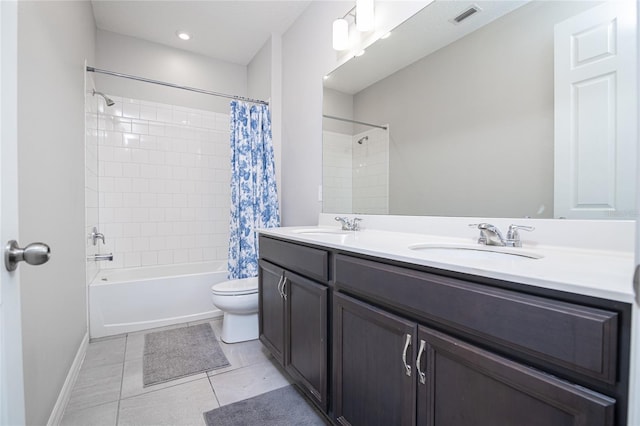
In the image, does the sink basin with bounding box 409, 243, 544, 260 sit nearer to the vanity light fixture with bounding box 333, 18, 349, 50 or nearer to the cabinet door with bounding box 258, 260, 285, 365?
the cabinet door with bounding box 258, 260, 285, 365

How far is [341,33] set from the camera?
1.87 m

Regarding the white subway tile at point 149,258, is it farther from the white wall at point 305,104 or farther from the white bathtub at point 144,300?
the white wall at point 305,104

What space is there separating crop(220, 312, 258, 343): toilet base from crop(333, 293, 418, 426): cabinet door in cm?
→ 118

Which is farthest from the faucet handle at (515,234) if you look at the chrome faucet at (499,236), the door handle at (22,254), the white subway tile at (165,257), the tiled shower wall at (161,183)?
the white subway tile at (165,257)

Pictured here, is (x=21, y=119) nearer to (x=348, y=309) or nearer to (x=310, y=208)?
(x=348, y=309)

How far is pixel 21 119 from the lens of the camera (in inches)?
41.3

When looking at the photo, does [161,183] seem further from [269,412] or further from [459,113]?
[459,113]

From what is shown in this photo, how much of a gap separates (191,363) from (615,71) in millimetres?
2425

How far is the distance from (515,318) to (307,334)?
0.94 metres

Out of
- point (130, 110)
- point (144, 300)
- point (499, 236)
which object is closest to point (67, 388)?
point (144, 300)

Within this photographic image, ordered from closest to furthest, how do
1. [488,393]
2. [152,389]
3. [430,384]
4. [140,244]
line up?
[488,393]
[430,384]
[152,389]
[140,244]

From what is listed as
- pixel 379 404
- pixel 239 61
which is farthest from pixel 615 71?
pixel 239 61

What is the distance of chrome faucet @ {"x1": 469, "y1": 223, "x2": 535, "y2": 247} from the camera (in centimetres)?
107

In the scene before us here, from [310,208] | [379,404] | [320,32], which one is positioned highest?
[320,32]
